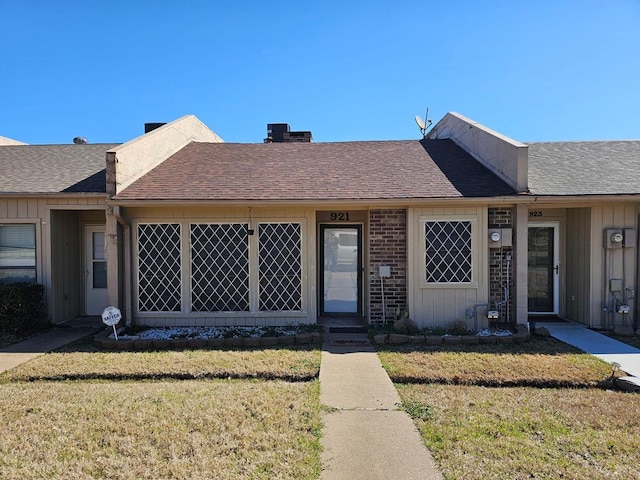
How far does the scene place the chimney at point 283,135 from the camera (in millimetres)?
13602

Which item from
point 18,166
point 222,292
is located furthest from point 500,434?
point 18,166

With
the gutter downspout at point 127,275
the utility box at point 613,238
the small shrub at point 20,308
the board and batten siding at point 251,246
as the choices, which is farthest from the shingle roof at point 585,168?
the small shrub at point 20,308

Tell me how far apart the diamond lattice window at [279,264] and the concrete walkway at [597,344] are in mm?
4911

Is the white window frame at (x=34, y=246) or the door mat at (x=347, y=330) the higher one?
the white window frame at (x=34, y=246)

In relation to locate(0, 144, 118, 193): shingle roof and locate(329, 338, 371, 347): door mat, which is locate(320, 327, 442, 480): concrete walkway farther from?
locate(0, 144, 118, 193): shingle roof

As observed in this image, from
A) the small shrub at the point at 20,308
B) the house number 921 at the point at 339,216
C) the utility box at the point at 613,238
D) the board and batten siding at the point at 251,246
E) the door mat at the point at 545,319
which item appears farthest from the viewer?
the house number 921 at the point at 339,216

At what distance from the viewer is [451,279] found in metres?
7.66

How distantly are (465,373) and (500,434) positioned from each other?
5.20 feet

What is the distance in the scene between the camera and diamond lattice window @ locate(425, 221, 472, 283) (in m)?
7.64

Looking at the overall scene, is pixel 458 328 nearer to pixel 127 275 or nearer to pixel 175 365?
pixel 175 365

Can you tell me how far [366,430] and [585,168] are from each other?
8.13 m

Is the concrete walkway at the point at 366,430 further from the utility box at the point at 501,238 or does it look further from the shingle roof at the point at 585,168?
the shingle roof at the point at 585,168

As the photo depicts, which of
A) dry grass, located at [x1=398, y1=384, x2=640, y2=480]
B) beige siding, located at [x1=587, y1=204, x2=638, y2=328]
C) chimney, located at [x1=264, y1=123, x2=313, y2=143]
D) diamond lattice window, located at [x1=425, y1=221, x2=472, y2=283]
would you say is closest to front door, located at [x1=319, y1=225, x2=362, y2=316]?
diamond lattice window, located at [x1=425, y1=221, x2=472, y2=283]

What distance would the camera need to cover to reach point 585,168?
29.2ft
